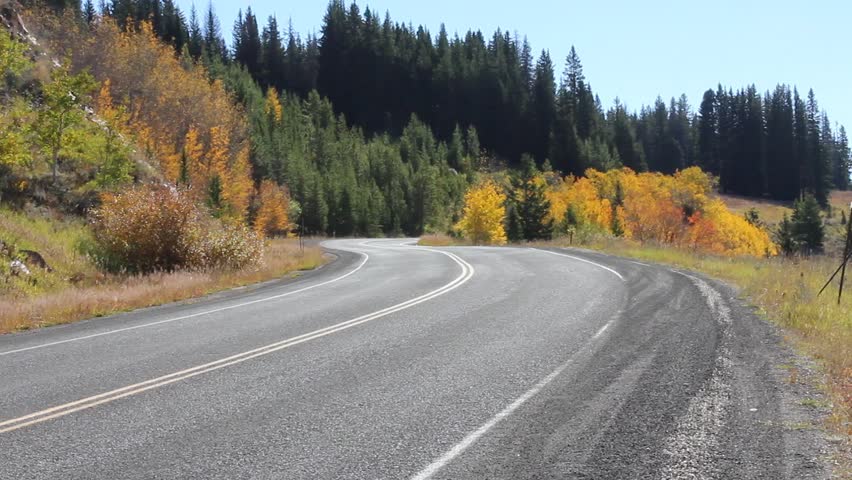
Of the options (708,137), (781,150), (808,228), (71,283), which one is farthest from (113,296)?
(708,137)

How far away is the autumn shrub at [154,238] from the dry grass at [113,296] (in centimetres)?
126

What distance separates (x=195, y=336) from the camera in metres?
10.2

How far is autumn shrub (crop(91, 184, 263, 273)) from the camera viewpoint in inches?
849

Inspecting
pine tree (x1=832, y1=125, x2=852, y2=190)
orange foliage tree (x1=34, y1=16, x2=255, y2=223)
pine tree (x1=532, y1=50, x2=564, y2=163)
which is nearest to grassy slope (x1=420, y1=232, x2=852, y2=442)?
orange foliage tree (x1=34, y1=16, x2=255, y2=223)

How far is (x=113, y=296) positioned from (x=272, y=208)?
58477 millimetres

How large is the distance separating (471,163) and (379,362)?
11988 cm

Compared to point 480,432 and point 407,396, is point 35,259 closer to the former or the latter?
point 407,396

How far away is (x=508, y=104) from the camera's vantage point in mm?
148750

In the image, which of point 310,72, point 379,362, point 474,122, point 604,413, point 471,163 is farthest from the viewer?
point 310,72

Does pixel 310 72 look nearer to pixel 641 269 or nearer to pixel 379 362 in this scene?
pixel 641 269

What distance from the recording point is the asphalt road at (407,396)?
4.88 meters

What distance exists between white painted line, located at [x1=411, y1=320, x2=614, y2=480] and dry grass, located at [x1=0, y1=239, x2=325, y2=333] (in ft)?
30.8

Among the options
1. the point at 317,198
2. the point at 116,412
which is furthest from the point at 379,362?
the point at 317,198

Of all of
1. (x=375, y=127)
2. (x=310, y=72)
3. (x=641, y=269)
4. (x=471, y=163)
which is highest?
(x=310, y=72)
